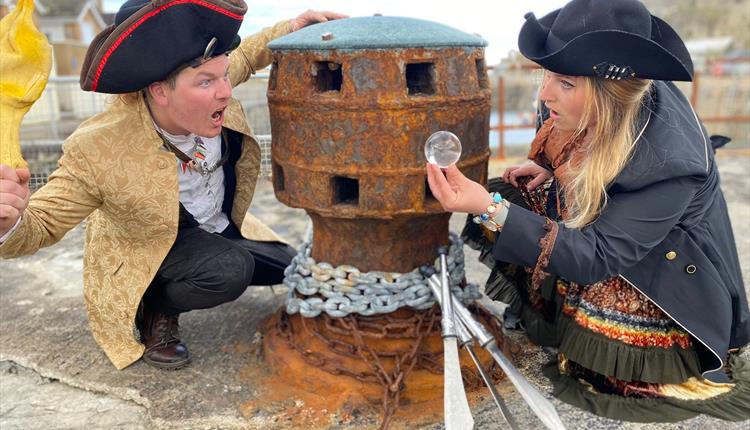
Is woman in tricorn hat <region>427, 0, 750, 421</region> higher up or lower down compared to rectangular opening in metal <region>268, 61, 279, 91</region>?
lower down

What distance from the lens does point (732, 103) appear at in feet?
47.0

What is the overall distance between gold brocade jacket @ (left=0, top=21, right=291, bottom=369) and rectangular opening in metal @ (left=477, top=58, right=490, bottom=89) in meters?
0.96

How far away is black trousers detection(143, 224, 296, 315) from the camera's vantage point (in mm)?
2740

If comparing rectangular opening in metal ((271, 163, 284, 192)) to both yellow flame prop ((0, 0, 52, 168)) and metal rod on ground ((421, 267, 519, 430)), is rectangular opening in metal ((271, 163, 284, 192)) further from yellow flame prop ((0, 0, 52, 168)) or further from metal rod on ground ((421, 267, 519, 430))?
yellow flame prop ((0, 0, 52, 168))

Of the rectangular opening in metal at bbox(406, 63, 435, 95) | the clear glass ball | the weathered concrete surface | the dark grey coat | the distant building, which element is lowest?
the weathered concrete surface

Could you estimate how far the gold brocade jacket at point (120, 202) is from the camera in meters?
2.36

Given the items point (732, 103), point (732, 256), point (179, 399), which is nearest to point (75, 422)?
point (179, 399)

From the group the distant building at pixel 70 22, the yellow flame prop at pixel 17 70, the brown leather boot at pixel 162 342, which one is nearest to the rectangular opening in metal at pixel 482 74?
the yellow flame prop at pixel 17 70

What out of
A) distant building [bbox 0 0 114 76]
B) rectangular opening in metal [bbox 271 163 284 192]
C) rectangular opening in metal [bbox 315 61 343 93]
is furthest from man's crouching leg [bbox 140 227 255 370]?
distant building [bbox 0 0 114 76]

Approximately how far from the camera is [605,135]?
2150 millimetres

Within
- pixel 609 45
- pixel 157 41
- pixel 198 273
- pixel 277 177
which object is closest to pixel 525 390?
pixel 609 45

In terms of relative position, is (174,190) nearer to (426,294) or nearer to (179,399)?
(179,399)

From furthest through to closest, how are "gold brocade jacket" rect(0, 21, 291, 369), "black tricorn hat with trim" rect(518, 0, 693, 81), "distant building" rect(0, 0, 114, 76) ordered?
1. "distant building" rect(0, 0, 114, 76)
2. "gold brocade jacket" rect(0, 21, 291, 369)
3. "black tricorn hat with trim" rect(518, 0, 693, 81)

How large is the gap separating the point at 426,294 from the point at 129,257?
4.16 ft
